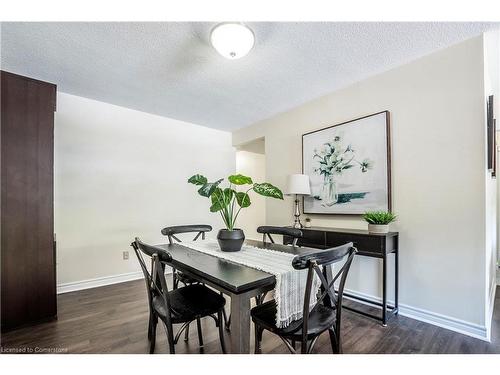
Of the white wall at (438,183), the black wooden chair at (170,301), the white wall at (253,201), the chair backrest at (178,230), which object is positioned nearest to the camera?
the black wooden chair at (170,301)

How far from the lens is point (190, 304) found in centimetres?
160

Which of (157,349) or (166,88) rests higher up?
(166,88)

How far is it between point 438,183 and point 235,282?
1930mm

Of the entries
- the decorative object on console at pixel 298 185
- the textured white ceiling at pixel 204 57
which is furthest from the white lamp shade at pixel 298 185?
the textured white ceiling at pixel 204 57

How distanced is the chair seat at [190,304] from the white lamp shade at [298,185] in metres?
1.51

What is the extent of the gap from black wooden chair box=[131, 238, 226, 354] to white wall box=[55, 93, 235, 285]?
72.0 inches

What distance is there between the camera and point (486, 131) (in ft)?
6.16

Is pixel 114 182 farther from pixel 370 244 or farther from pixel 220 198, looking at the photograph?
pixel 370 244

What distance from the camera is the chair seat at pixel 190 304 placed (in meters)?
1.47

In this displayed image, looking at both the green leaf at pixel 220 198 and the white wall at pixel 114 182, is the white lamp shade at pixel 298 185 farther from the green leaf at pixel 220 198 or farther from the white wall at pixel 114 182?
the white wall at pixel 114 182

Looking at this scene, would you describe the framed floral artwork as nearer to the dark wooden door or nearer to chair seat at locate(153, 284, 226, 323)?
chair seat at locate(153, 284, 226, 323)
